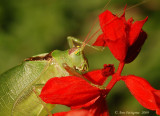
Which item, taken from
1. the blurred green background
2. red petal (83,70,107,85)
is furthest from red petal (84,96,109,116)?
the blurred green background

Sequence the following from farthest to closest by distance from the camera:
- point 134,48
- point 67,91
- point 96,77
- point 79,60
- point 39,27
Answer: point 39,27 < point 79,60 < point 96,77 < point 134,48 < point 67,91

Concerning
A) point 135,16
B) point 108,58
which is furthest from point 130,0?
point 108,58

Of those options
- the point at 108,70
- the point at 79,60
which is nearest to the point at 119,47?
the point at 108,70

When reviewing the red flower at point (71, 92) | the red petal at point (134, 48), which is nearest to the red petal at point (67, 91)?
the red flower at point (71, 92)

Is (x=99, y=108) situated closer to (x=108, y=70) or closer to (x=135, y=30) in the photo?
(x=108, y=70)

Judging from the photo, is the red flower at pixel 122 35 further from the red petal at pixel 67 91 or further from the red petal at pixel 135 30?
the red petal at pixel 67 91

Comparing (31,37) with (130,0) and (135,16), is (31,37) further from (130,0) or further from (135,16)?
(135,16)
